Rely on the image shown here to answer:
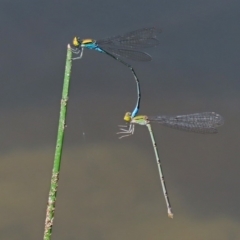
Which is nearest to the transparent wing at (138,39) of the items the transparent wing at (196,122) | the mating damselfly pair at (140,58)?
the mating damselfly pair at (140,58)

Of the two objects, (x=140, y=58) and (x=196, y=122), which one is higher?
(x=140, y=58)

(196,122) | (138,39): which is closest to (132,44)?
(138,39)

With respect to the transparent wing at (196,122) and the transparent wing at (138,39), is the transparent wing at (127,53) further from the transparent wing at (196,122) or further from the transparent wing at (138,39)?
the transparent wing at (196,122)

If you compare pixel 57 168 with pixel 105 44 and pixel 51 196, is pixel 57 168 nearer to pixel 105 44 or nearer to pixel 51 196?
pixel 51 196

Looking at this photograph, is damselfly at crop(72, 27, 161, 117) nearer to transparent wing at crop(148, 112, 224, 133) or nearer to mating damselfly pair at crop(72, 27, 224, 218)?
mating damselfly pair at crop(72, 27, 224, 218)

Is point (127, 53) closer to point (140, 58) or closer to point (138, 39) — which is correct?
point (140, 58)

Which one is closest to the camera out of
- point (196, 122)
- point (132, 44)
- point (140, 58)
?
point (140, 58)

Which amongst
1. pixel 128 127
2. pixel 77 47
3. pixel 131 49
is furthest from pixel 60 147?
pixel 131 49
